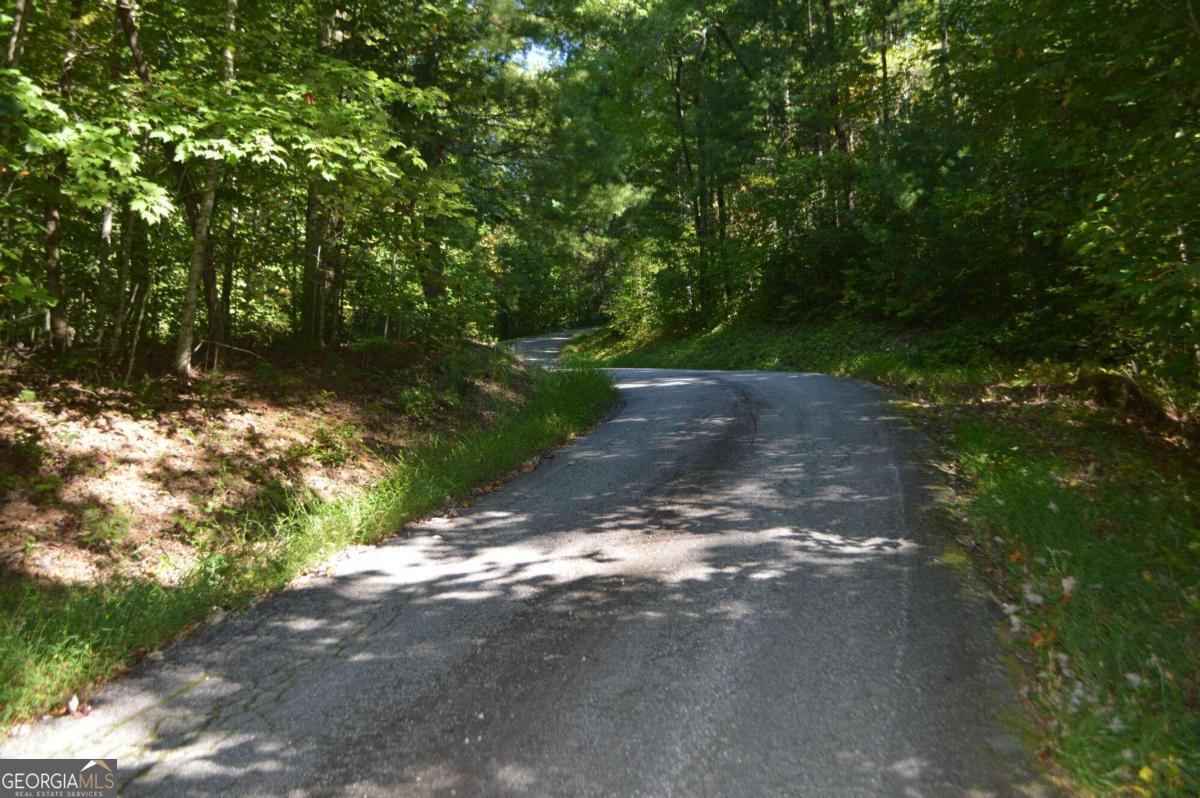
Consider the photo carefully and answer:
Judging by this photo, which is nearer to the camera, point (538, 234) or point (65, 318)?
point (65, 318)

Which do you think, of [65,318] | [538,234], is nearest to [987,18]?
[538,234]

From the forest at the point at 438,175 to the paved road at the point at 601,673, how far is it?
2857 mm

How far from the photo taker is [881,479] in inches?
262

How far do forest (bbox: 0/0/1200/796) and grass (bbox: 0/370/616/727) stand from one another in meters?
0.03

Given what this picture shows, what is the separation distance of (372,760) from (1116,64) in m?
7.52

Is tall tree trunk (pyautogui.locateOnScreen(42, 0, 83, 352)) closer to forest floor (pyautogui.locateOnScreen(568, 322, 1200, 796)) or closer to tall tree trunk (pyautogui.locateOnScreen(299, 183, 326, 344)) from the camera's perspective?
tall tree trunk (pyautogui.locateOnScreen(299, 183, 326, 344))

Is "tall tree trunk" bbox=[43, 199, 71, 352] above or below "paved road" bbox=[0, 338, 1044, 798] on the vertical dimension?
above

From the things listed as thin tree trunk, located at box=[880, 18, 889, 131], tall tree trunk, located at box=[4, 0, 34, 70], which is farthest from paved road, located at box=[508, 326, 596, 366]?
tall tree trunk, located at box=[4, 0, 34, 70]

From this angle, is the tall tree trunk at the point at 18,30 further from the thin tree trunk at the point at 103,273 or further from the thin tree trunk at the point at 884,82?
the thin tree trunk at the point at 884,82

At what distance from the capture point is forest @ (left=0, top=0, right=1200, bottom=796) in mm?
4055

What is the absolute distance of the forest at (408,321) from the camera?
405cm

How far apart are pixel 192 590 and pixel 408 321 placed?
5.40 meters

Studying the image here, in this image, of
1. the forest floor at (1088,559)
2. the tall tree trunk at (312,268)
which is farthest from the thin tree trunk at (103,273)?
the forest floor at (1088,559)

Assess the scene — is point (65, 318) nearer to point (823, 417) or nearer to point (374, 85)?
point (374, 85)
